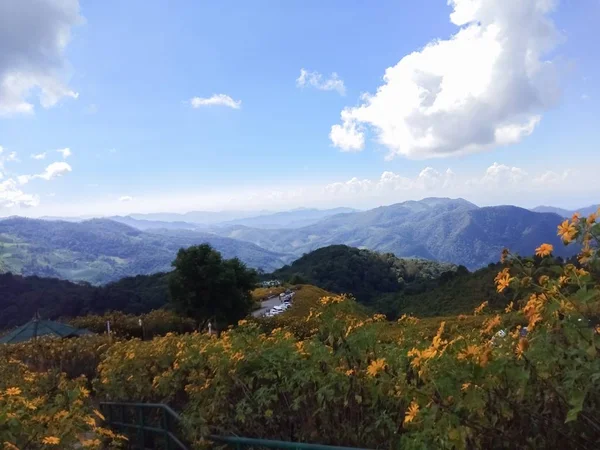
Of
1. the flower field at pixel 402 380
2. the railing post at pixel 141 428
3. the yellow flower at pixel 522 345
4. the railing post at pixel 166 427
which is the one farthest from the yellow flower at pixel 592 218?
the railing post at pixel 141 428

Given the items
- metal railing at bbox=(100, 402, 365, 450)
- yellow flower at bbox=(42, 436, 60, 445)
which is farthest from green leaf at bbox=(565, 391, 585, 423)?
yellow flower at bbox=(42, 436, 60, 445)

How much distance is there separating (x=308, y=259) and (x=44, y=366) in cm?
8799

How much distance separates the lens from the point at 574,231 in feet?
5.62

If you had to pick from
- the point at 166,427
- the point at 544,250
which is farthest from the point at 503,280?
the point at 166,427

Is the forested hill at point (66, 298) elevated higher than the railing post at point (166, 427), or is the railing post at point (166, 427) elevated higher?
the railing post at point (166, 427)

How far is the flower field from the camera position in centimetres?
167

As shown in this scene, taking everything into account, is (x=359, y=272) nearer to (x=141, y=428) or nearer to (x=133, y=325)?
(x=133, y=325)

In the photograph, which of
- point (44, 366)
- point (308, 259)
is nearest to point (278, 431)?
point (44, 366)

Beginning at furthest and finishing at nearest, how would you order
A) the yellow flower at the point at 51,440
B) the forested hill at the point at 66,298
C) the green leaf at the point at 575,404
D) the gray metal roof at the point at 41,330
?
the forested hill at the point at 66,298, the gray metal roof at the point at 41,330, the yellow flower at the point at 51,440, the green leaf at the point at 575,404

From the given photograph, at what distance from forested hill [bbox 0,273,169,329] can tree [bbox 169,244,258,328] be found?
16.7 meters

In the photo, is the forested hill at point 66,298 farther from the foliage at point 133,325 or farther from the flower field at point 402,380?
the flower field at point 402,380

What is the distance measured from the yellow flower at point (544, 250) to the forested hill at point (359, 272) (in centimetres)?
6649

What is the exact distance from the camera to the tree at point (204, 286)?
2372 cm

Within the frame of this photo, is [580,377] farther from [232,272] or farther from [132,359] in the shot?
[232,272]
